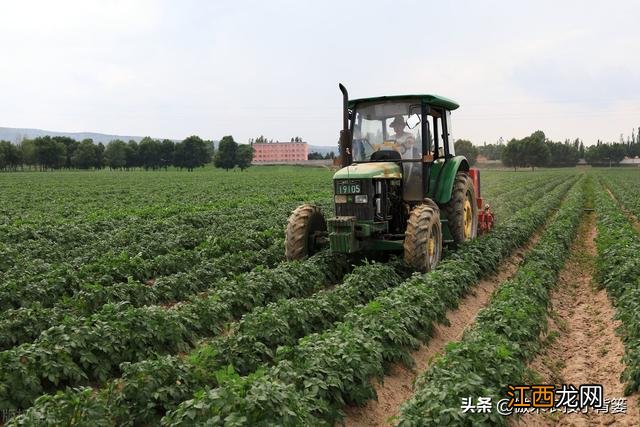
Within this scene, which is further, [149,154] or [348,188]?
[149,154]

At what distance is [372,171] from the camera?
30.5 feet

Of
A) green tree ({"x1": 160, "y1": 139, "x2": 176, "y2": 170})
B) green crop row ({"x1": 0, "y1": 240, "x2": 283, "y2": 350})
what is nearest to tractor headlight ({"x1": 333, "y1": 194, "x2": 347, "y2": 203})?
green crop row ({"x1": 0, "y1": 240, "x2": 283, "y2": 350})

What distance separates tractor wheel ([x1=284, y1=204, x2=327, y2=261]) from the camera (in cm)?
1009

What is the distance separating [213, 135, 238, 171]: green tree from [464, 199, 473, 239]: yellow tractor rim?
99.8 m

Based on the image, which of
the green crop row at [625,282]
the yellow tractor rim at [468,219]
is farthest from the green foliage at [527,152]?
the yellow tractor rim at [468,219]

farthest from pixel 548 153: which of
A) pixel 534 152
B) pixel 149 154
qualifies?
pixel 149 154

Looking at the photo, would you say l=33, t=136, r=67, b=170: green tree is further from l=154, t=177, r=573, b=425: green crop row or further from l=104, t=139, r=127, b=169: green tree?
l=154, t=177, r=573, b=425: green crop row

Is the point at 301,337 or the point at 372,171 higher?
the point at 372,171

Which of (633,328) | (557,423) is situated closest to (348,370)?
(557,423)

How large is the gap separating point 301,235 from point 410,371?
436 centimetres

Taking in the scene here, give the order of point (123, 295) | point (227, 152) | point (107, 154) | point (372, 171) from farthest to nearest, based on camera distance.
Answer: point (227, 152), point (107, 154), point (372, 171), point (123, 295)

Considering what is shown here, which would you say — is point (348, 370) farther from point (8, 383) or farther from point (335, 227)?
point (335, 227)

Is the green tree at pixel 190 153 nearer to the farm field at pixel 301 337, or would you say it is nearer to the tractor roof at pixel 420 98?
the farm field at pixel 301 337

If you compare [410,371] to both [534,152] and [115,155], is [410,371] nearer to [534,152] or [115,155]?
[115,155]
